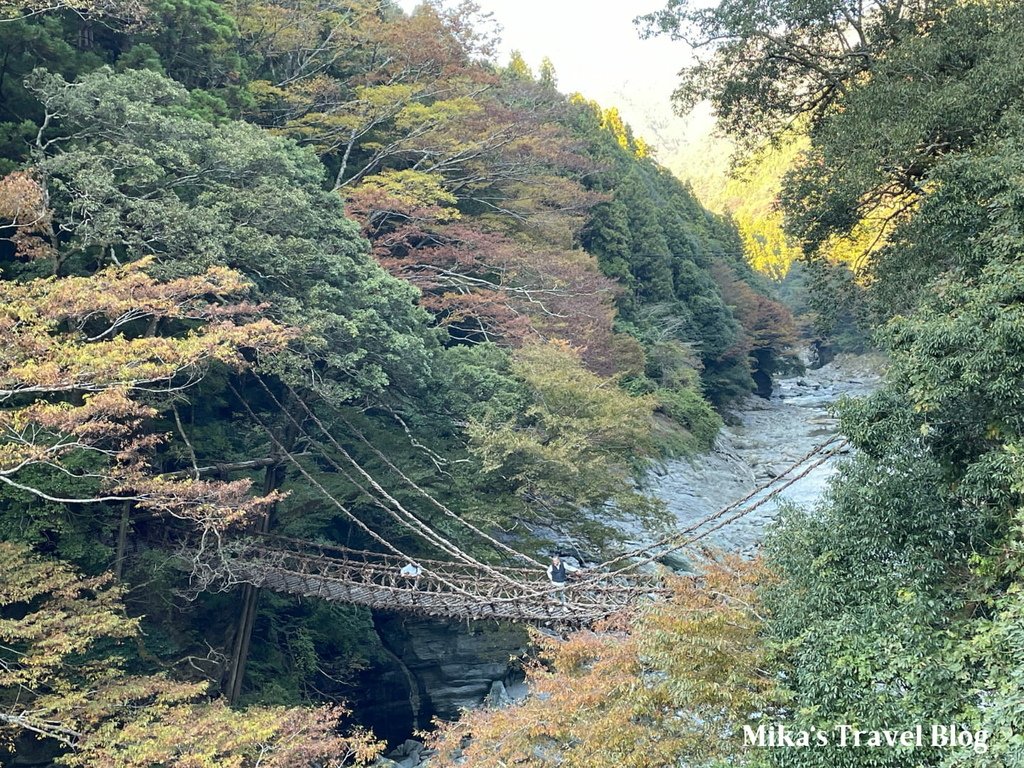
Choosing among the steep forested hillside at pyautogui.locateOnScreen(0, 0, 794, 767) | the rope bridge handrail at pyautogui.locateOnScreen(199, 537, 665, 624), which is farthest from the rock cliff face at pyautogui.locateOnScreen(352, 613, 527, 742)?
the rope bridge handrail at pyautogui.locateOnScreen(199, 537, 665, 624)

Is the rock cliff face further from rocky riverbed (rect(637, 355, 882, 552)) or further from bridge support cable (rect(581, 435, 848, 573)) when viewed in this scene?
rocky riverbed (rect(637, 355, 882, 552))

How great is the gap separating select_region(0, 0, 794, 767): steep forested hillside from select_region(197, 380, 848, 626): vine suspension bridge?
8.0 inches

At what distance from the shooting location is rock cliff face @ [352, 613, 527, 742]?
385 inches

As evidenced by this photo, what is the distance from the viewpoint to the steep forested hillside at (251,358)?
20.6 ft

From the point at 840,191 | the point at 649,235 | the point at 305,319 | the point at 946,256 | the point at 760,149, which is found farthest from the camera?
the point at 649,235

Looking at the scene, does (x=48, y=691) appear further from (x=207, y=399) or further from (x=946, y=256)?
(x=946, y=256)

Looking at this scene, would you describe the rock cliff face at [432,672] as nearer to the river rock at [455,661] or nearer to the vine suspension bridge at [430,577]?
the river rock at [455,661]

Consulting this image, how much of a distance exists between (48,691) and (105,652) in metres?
0.61

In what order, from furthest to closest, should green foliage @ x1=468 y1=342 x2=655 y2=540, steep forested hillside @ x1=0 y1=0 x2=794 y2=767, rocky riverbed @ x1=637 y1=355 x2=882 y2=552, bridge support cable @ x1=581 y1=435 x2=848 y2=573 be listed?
rocky riverbed @ x1=637 y1=355 x2=882 y2=552, green foliage @ x1=468 y1=342 x2=655 y2=540, steep forested hillside @ x1=0 y1=0 x2=794 y2=767, bridge support cable @ x1=581 y1=435 x2=848 y2=573

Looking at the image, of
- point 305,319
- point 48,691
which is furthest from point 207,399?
point 48,691

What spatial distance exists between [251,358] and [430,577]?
12.5ft

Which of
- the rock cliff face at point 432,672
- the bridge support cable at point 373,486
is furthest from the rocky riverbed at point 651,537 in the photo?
the bridge support cable at point 373,486

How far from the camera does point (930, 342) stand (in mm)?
4492

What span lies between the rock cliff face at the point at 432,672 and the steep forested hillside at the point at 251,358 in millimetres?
471
